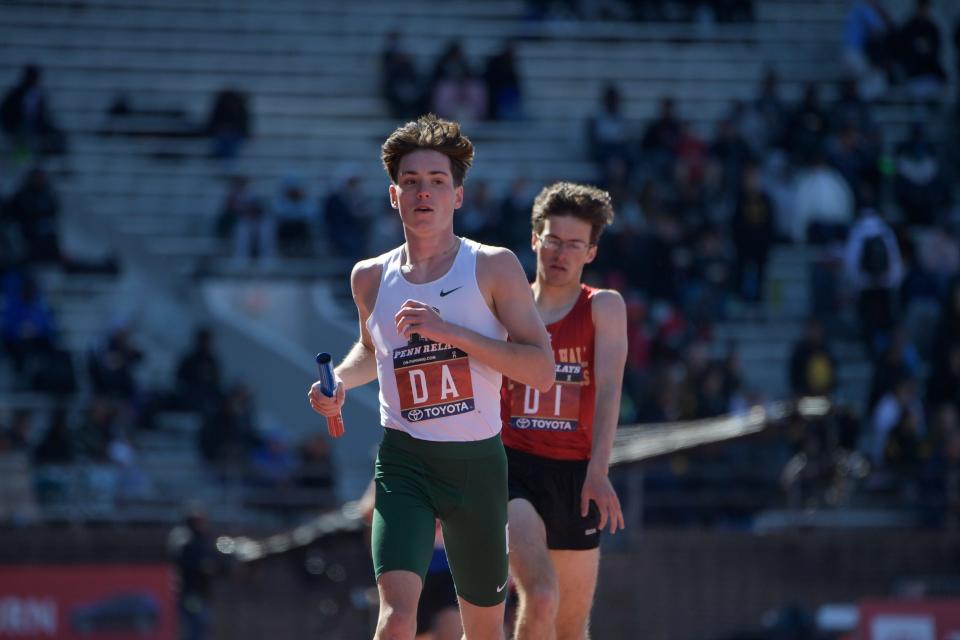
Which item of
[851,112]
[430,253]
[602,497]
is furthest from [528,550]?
[851,112]

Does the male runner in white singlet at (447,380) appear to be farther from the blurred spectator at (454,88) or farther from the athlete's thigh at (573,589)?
the blurred spectator at (454,88)

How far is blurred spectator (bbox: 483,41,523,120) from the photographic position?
891 inches

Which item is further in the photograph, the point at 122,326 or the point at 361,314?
the point at 122,326

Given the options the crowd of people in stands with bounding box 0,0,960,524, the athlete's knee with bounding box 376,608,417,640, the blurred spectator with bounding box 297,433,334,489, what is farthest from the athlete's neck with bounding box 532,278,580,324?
the blurred spectator with bounding box 297,433,334,489

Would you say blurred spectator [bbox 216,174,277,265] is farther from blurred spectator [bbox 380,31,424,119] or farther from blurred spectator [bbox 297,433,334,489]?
blurred spectator [bbox 297,433,334,489]

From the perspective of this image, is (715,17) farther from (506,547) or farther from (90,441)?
(506,547)

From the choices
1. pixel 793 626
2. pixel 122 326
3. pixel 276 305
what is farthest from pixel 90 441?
pixel 793 626

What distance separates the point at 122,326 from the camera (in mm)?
18656

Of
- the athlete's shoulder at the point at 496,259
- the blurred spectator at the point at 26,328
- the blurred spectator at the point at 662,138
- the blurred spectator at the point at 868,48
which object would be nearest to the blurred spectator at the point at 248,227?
the blurred spectator at the point at 26,328

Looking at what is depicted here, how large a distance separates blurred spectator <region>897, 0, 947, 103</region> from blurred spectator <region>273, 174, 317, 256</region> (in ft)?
30.0

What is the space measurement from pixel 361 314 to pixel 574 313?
1.39 metres

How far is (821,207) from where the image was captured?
20562 mm

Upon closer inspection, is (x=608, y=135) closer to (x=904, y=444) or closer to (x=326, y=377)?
(x=904, y=444)

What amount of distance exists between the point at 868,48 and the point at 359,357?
18215mm
